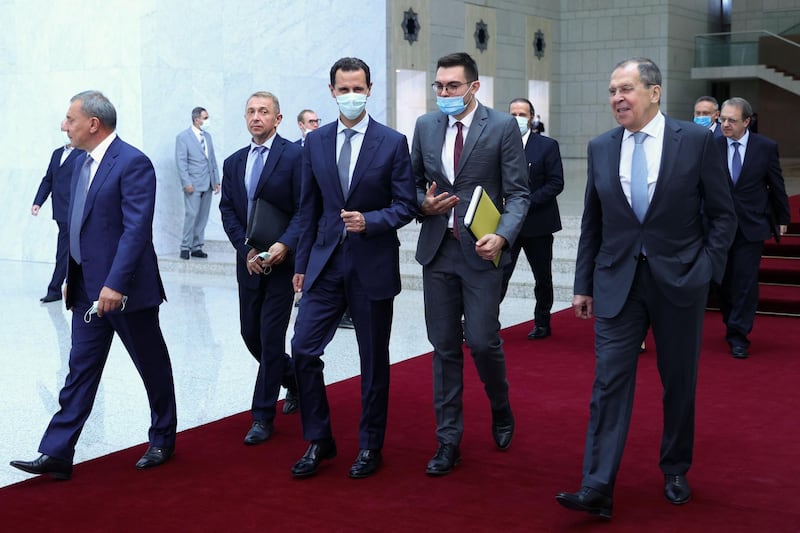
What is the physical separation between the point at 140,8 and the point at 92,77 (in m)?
1.01

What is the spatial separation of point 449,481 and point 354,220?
44.5 inches

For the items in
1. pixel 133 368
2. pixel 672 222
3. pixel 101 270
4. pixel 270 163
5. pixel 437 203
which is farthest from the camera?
pixel 133 368

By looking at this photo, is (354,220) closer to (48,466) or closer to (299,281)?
(299,281)

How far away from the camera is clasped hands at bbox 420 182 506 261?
4.05 meters

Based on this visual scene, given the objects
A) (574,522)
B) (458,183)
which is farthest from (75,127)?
(574,522)

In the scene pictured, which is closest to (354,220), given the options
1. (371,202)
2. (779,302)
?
(371,202)

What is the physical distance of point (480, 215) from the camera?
4.01 meters

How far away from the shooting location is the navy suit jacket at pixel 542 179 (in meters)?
7.02

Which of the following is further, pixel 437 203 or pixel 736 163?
pixel 736 163

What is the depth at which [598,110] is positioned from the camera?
77.3 feet

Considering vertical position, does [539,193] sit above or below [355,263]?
above

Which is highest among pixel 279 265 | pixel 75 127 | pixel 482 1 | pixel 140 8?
pixel 482 1

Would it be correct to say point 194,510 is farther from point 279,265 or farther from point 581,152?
point 581,152

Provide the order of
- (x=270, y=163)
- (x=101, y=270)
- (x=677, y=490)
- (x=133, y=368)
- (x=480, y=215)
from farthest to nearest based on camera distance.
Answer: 1. (x=133, y=368)
2. (x=270, y=163)
3. (x=101, y=270)
4. (x=480, y=215)
5. (x=677, y=490)
